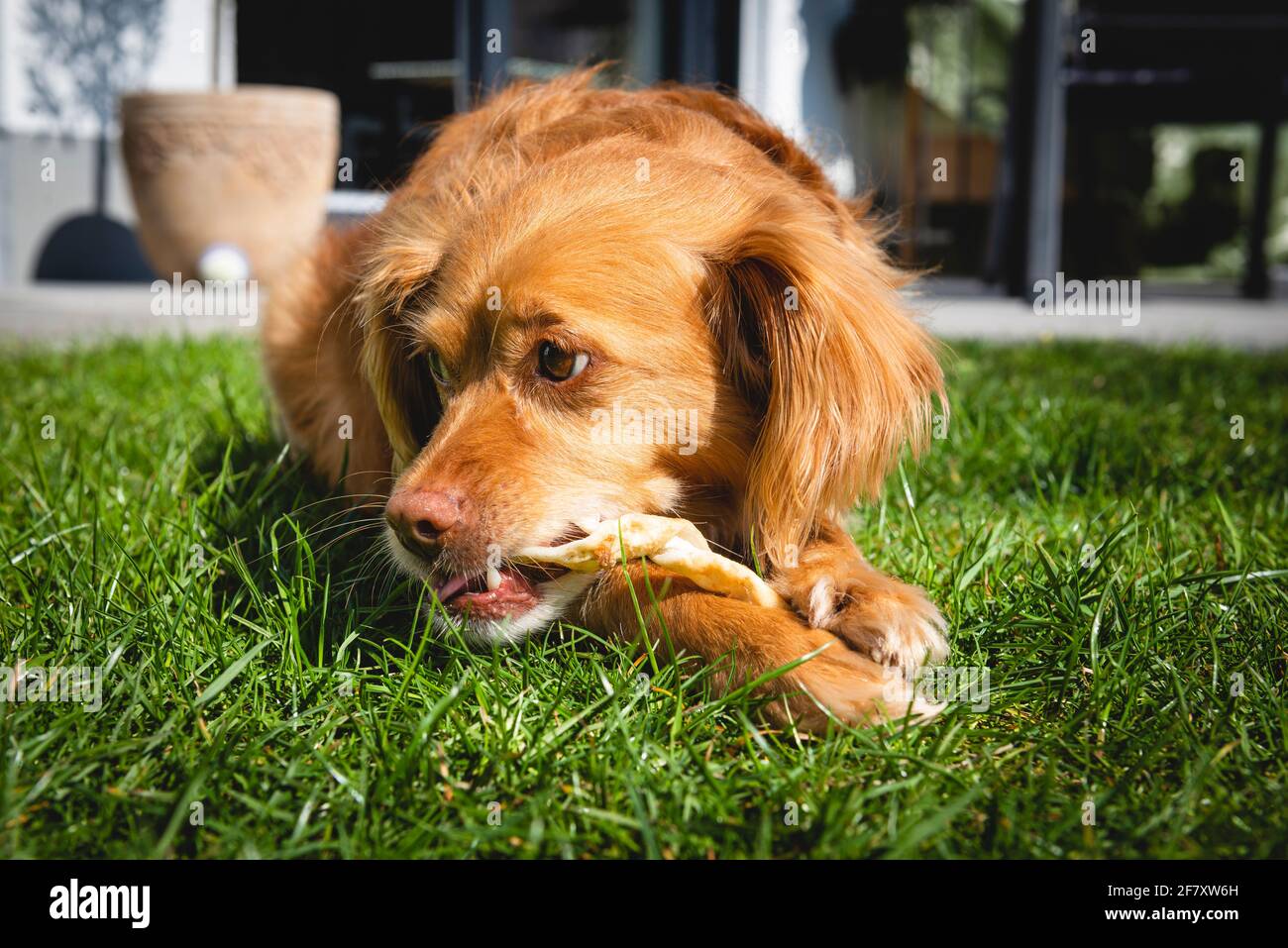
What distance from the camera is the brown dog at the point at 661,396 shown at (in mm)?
2033

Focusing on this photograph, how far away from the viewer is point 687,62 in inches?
322

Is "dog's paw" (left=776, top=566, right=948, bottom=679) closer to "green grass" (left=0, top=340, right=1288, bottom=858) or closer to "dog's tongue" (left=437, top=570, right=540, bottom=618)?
"green grass" (left=0, top=340, right=1288, bottom=858)

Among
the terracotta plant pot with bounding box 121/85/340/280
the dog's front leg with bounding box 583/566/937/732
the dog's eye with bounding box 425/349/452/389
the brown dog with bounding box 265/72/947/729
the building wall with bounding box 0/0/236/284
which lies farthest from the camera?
the building wall with bounding box 0/0/236/284

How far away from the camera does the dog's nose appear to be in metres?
1.99

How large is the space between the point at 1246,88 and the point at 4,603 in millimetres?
9470

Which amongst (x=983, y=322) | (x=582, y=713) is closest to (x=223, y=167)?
(x=983, y=322)

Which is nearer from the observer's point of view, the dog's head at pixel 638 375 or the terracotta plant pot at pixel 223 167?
the dog's head at pixel 638 375

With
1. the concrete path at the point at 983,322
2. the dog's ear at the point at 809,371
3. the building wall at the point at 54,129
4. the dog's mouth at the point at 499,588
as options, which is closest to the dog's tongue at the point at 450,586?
the dog's mouth at the point at 499,588

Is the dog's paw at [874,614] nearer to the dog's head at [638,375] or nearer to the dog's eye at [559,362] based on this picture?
the dog's head at [638,375]

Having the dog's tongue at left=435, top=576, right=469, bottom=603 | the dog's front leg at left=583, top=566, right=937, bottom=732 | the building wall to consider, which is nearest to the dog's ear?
the dog's front leg at left=583, top=566, right=937, bottom=732

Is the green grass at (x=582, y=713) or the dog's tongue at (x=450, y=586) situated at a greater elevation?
the dog's tongue at (x=450, y=586)

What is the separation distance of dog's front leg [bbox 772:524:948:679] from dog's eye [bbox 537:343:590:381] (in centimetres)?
59

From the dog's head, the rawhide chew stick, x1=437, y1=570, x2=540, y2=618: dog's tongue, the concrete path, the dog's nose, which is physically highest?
the concrete path
